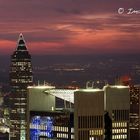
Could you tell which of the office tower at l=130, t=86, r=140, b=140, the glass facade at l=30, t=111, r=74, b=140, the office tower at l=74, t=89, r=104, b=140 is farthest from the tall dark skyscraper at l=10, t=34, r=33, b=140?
the office tower at l=74, t=89, r=104, b=140

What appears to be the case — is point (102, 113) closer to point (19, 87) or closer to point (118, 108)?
point (118, 108)

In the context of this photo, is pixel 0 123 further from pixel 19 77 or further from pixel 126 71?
pixel 126 71

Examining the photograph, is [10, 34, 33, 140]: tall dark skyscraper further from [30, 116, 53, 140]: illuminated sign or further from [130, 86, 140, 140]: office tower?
[30, 116, 53, 140]: illuminated sign

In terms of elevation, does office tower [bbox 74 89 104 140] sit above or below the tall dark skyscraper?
below

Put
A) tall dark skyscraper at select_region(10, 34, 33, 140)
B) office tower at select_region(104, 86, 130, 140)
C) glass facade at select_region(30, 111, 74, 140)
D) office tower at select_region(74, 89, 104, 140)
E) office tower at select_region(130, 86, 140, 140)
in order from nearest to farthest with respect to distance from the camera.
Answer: office tower at select_region(74, 89, 104, 140) < glass facade at select_region(30, 111, 74, 140) < office tower at select_region(104, 86, 130, 140) < office tower at select_region(130, 86, 140, 140) < tall dark skyscraper at select_region(10, 34, 33, 140)

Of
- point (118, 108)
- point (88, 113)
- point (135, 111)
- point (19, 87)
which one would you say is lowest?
point (88, 113)

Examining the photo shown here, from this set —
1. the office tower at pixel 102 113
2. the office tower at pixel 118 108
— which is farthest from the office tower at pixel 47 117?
the office tower at pixel 118 108

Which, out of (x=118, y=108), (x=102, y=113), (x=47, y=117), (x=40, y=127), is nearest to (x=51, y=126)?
(x=47, y=117)

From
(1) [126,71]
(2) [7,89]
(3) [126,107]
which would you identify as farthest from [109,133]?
(2) [7,89]
